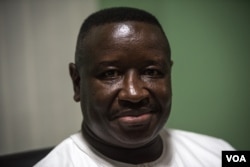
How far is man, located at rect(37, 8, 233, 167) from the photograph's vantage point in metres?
0.78

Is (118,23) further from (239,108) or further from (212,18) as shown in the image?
(239,108)

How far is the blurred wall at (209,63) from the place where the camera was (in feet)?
4.62

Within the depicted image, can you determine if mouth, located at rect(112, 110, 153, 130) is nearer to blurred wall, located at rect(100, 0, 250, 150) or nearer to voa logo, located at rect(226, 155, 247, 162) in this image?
voa logo, located at rect(226, 155, 247, 162)

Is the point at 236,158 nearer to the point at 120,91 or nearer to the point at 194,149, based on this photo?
the point at 194,149

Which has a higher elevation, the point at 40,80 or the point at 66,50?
the point at 66,50

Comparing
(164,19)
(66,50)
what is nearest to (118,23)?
(66,50)

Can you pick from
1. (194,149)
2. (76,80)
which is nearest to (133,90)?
(76,80)

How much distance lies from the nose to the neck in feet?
0.65

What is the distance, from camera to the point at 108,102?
78 centimetres

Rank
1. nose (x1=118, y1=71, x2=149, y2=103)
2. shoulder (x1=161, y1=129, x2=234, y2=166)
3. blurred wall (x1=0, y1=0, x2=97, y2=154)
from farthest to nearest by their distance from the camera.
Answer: blurred wall (x1=0, y1=0, x2=97, y2=154) < shoulder (x1=161, y1=129, x2=234, y2=166) < nose (x1=118, y1=71, x2=149, y2=103)

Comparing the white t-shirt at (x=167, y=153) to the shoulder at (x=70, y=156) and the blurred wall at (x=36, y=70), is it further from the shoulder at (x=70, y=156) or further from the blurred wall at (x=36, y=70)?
the blurred wall at (x=36, y=70)

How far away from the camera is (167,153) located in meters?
0.98

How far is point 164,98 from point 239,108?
2.94ft

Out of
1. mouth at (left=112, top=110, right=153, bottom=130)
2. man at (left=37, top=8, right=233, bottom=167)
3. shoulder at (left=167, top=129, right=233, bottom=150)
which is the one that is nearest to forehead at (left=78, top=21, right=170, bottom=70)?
man at (left=37, top=8, right=233, bottom=167)
